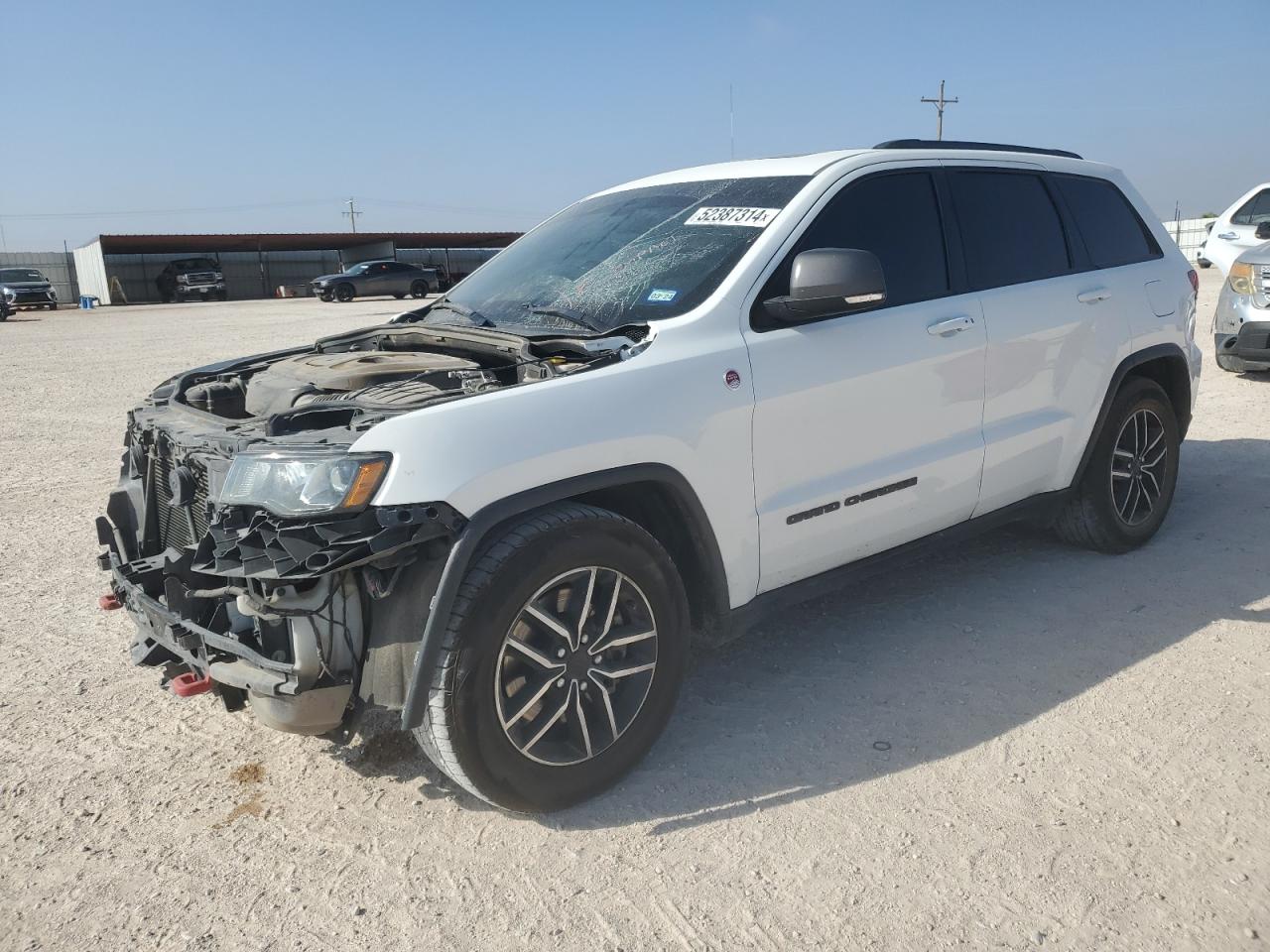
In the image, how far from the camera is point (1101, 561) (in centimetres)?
507

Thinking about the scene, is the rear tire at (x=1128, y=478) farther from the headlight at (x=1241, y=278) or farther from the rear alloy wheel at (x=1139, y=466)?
the headlight at (x=1241, y=278)

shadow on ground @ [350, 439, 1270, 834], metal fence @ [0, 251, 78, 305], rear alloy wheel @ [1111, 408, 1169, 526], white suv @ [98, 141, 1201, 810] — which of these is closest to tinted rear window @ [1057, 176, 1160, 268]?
white suv @ [98, 141, 1201, 810]

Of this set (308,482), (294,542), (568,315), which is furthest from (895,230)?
(294,542)

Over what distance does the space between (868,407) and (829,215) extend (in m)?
0.73

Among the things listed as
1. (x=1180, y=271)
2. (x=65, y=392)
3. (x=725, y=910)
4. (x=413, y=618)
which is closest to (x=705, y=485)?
(x=413, y=618)

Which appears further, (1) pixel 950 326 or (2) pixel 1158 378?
(2) pixel 1158 378

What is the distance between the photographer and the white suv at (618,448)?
2.74 metres

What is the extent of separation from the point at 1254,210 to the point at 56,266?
49130mm

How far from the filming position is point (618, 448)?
300 cm

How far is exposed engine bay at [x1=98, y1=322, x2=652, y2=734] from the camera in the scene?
266 centimetres

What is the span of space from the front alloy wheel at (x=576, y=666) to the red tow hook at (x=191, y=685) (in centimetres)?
88

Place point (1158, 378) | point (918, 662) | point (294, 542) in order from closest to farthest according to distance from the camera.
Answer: point (294, 542) < point (918, 662) < point (1158, 378)

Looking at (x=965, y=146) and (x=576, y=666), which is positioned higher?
(x=965, y=146)

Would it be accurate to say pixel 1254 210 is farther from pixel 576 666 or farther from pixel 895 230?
pixel 576 666
